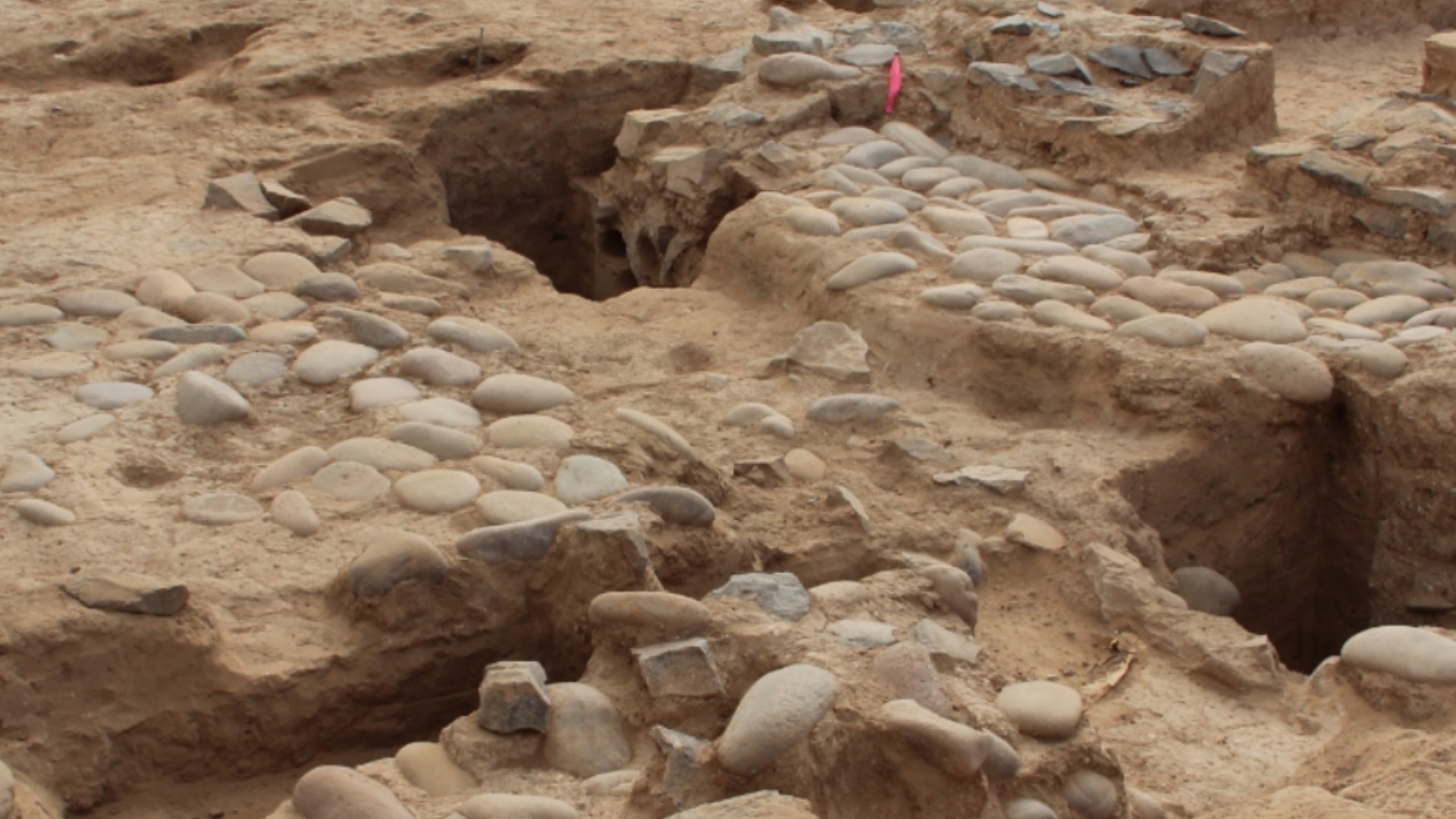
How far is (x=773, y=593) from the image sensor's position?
2453 millimetres

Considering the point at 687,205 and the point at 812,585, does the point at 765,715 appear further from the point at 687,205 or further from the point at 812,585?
the point at 687,205

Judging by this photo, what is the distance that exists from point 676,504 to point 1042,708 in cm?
77

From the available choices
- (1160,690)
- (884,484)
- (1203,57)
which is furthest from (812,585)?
(1203,57)

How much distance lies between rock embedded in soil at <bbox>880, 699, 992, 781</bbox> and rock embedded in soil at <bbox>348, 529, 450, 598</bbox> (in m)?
0.82

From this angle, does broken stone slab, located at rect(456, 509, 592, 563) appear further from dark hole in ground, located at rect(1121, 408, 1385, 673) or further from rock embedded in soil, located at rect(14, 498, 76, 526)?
dark hole in ground, located at rect(1121, 408, 1385, 673)

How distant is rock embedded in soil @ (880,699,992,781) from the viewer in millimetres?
2092

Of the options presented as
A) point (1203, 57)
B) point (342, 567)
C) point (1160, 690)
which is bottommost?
point (1160, 690)

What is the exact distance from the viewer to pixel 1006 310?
12.3 ft

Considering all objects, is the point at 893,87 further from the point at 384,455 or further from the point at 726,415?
the point at 384,455

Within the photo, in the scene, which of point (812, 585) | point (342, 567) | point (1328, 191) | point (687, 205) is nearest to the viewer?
point (342, 567)

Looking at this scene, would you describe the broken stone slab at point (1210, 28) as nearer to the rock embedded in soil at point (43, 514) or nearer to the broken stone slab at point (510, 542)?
the broken stone slab at point (510, 542)

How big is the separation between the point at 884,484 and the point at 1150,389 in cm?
67

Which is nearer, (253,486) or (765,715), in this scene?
(765,715)

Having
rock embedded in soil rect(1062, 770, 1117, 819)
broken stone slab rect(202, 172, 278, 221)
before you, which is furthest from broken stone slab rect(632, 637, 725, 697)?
broken stone slab rect(202, 172, 278, 221)
